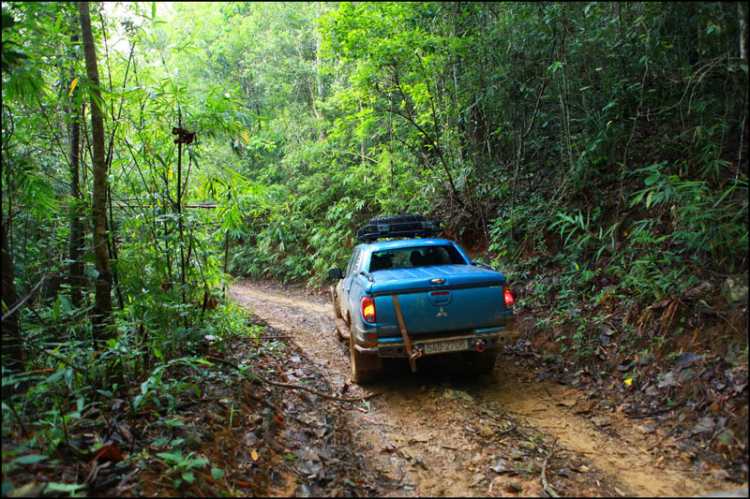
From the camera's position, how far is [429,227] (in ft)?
21.9

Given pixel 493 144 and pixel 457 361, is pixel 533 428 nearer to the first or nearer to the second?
pixel 457 361

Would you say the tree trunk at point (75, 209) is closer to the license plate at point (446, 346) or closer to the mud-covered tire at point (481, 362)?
the license plate at point (446, 346)

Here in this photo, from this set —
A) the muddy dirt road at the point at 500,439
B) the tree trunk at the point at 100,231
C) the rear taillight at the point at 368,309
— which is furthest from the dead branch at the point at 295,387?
the tree trunk at the point at 100,231

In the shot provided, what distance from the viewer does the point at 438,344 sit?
4520 mm

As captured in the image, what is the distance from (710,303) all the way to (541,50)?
4.75 m

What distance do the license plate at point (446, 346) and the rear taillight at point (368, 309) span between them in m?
0.65

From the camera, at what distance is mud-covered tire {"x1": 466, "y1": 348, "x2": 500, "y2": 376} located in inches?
195

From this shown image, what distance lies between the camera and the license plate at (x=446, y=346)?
4504 millimetres

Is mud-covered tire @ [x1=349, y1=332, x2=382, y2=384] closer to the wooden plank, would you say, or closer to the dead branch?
the dead branch

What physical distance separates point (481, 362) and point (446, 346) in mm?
791

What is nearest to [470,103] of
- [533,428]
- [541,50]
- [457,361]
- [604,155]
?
[541,50]

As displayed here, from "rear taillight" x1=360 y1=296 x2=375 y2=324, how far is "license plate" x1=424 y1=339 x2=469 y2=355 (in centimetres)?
65

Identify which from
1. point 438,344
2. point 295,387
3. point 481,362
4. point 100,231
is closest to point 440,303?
point 438,344

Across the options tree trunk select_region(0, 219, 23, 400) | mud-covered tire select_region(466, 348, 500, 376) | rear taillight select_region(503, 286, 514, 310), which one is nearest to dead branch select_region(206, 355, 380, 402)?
mud-covered tire select_region(466, 348, 500, 376)
